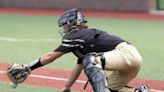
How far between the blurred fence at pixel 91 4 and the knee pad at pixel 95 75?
54.2ft

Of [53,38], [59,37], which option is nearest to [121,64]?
[53,38]

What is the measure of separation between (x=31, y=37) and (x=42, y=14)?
788cm

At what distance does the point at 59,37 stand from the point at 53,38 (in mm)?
274

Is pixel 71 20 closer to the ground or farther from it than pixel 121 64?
farther from it

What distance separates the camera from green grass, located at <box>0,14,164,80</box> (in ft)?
32.5

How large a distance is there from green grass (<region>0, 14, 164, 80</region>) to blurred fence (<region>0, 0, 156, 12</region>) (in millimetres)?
2757

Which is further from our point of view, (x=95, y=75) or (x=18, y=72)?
(x=18, y=72)

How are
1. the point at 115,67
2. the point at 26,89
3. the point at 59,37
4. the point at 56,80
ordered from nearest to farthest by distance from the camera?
1. the point at 115,67
2. the point at 26,89
3. the point at 56,80
4. the point at 59,37

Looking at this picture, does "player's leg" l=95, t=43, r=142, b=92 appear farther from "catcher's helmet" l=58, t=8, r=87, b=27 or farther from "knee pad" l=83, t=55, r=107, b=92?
"catcher's helmet" l=58, t=8, r=87, b=27

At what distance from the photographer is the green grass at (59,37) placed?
32.5ft

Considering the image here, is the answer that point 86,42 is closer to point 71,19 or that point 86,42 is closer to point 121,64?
point 71,19

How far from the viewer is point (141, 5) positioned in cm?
2211

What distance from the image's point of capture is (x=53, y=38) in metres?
13.9

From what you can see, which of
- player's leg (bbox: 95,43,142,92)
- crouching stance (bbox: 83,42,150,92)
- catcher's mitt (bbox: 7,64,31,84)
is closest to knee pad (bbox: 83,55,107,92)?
crouching stance (bbox: 83,42,150,92)
